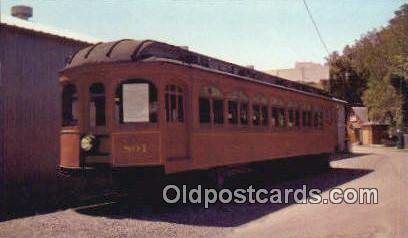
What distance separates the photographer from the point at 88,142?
32.4 feet

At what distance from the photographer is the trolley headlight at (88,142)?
9.85 m

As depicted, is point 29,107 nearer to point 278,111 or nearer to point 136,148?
point 136,148

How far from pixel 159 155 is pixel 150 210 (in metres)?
1.11

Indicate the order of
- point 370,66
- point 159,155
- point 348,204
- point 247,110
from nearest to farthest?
1. point 159,155
2. point 348,204
3. point 247,110
4. point 370,66

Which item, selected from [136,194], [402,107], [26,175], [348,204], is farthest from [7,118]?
[402,107]

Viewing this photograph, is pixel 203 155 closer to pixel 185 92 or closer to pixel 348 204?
pixel 185 92

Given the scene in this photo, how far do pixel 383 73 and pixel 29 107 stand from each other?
4158 centimetres

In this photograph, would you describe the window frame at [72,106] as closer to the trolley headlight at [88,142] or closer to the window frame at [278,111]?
the trolley headlight at [88,142]

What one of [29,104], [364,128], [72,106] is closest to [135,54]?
[72,106]

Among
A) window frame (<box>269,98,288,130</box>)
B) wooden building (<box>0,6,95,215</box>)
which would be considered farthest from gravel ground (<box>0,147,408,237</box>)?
wooden building (<box>0,6,95,215</box>)

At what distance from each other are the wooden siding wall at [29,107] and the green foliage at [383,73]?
32.2 m

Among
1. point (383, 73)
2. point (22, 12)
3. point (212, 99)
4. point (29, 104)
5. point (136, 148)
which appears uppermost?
point (383, 73)

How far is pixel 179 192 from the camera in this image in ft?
34.3

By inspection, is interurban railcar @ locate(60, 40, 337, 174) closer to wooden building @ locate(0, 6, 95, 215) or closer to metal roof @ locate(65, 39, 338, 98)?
metal roof @ locate(65, 39, 338, 98)
